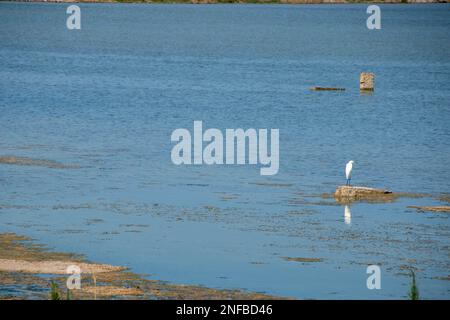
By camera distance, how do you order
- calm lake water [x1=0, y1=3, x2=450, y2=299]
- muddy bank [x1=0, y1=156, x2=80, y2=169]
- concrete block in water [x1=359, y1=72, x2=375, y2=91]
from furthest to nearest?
concrete block in water [x1=359, y1=72, x2=375, y2=91] < muddy bank [x1=0, y1=156, x2=80, y2=169] < calm lake water [x1=0, y1=3, x2=450, y2=299]

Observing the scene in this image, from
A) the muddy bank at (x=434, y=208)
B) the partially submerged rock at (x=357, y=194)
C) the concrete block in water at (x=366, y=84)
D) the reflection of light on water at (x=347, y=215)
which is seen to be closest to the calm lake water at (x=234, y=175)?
the reflection of light on water at (x=347, y=215)

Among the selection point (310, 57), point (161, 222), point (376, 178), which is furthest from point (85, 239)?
point (310, 57)

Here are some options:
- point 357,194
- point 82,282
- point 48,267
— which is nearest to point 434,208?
point 357,194

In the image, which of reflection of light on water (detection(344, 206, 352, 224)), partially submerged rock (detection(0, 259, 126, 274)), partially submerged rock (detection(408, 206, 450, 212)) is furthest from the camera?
partially submerged rock (detection(408, 206, 450, 212))

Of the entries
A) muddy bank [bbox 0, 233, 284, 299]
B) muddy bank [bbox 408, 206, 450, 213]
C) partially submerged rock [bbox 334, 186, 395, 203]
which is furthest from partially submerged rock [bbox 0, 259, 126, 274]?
muddy bank [bbox 408, 206, 450, 213]

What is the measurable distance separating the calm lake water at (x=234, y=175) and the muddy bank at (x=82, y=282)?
709 mm

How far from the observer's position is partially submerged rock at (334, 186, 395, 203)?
33906 mm

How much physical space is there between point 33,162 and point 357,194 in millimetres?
13032

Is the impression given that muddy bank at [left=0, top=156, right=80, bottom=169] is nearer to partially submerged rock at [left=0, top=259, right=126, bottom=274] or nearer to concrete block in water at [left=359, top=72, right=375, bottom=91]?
partially submerged rock at [left=0, top=259, right=126, bottom=274]

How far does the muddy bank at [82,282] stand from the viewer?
22.7 meters

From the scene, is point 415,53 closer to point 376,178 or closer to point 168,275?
point 376,178

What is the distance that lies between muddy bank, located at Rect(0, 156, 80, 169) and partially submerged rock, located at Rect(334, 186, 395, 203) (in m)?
10.7

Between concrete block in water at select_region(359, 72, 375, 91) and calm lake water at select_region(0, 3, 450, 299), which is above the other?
concrete block in water at select_region(359, 72, 375, 91)

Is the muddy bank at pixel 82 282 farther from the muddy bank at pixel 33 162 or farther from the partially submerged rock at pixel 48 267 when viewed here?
the muddy bank at pixel 33 162
